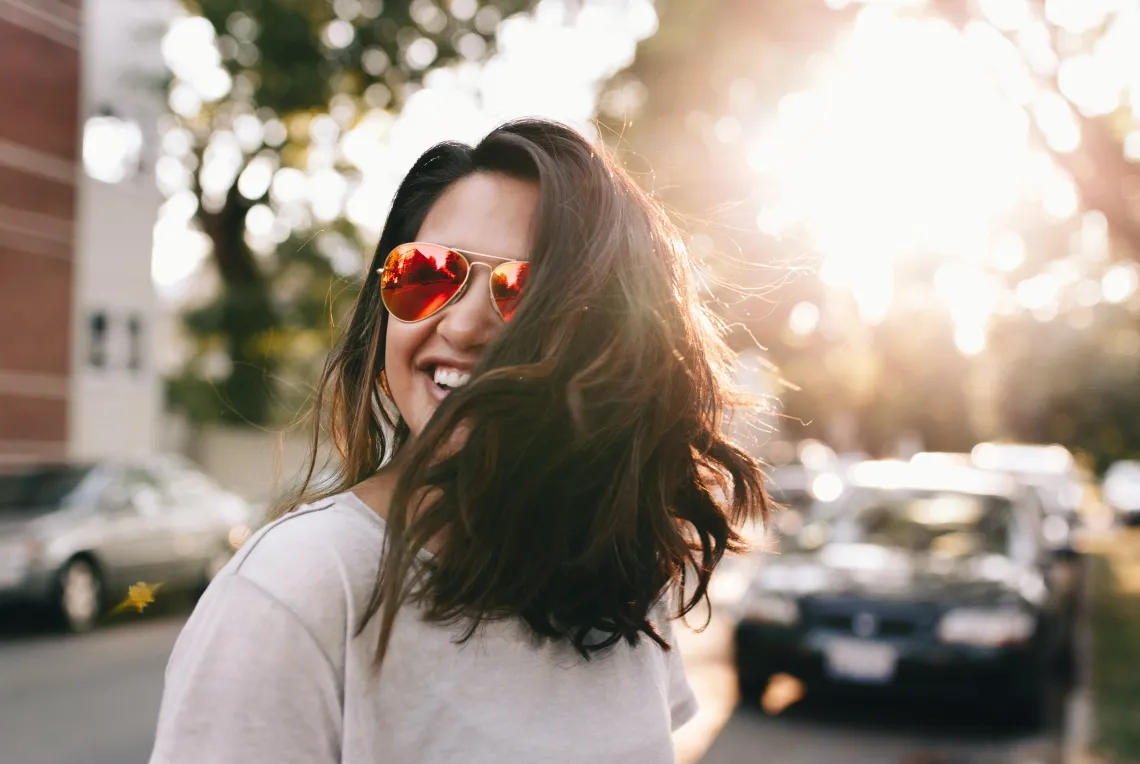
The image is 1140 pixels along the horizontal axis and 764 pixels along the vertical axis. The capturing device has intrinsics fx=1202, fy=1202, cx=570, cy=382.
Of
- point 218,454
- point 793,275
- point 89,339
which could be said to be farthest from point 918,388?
point 793,275

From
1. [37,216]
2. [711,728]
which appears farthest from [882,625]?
[37,216]

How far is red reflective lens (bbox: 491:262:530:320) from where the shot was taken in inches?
64.7

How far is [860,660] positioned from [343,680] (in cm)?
679

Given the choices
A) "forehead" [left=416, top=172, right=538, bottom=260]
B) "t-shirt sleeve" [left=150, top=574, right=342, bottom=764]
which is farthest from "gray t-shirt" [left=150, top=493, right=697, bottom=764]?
"forehead" [left=416, top=172, right=538, bottom=260]

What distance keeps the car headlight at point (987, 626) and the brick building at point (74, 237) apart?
17324 mm

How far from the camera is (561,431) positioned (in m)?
1.59

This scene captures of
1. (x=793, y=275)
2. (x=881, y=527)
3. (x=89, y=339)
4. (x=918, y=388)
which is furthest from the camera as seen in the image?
(x=918, y=388)

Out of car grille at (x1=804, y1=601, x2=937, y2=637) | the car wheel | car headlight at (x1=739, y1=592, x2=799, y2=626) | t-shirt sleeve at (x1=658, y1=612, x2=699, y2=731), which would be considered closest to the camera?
t-shirt sleeve at (x1=658, y1=612, x2=699, y2=731)

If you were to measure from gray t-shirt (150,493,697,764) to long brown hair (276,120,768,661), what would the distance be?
0.04 m

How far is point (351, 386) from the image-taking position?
190 cm

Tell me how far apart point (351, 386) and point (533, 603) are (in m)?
0.54

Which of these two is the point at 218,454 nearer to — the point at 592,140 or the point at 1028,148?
the point at 1028,148

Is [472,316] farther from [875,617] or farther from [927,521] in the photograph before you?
[927,521]

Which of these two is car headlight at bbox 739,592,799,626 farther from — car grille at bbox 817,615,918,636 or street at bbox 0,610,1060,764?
street at bbox 0,610,1060,764
